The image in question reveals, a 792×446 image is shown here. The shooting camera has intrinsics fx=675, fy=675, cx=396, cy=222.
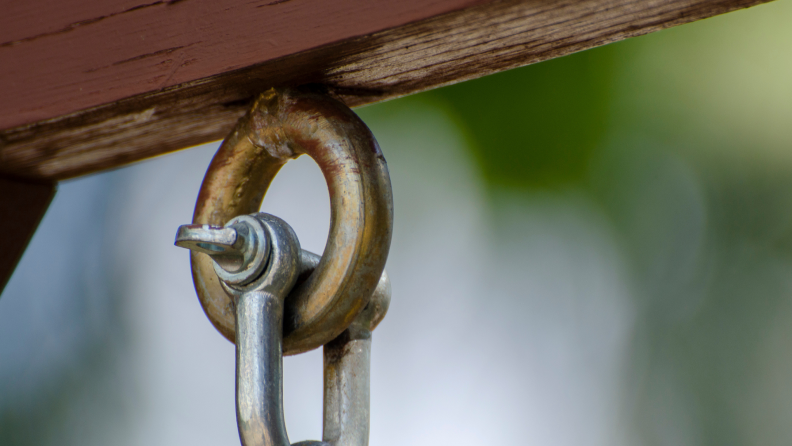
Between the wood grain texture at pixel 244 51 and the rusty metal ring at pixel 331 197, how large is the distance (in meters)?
0.02

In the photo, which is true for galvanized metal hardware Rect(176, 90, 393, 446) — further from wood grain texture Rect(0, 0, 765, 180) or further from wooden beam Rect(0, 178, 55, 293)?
wooden beam Rect(0, 178, 55, 293)

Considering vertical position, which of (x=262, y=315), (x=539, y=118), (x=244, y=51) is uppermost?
(x=539, y=118)

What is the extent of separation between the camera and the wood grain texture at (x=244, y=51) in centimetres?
27

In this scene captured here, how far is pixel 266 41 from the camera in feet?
0.98

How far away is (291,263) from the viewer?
0.30m

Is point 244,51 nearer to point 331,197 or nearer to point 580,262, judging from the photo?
point 331,197

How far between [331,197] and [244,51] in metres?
0.08

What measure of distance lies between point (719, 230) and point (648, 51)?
16.9 inches

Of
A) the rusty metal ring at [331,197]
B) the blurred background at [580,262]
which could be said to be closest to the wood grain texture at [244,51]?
the rusty metal ring at [331,197]

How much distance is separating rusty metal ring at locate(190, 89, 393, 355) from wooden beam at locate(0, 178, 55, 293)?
0.16m

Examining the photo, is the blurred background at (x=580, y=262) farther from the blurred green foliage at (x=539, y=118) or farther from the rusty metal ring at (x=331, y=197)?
the rusty metal ring at (x=331, y=197)

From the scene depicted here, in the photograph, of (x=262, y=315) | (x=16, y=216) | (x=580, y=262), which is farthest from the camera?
(x=580, y=262)

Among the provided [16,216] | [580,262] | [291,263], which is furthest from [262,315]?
[580,262]

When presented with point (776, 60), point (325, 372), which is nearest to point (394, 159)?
point (776, 60)
